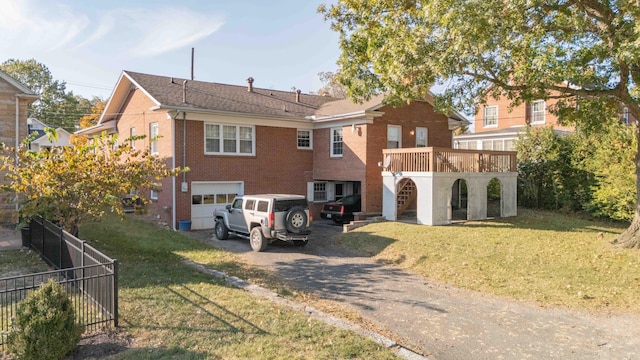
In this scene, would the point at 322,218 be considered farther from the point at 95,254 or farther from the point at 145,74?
the point at 95,254

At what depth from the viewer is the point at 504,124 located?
35.0 m

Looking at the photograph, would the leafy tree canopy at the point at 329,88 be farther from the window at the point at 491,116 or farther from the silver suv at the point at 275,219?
the silver suv at the point at 275,219

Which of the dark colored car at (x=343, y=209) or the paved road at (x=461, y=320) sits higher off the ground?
the dark colored car at (x=343, y=209)

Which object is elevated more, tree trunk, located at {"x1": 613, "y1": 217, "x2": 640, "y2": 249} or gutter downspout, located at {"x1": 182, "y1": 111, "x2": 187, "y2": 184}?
gutter downspout, located at {"x1": 182, "y1": 111, "x2": 187, "y2": 184}

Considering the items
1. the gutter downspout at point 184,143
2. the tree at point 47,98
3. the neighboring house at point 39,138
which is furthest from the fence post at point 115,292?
the tree at point 47,98

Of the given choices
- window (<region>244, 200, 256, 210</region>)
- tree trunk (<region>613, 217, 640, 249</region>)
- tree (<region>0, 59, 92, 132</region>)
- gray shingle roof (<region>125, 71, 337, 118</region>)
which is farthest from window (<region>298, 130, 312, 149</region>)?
tree (<region>0, 59, 92, 132</region>)

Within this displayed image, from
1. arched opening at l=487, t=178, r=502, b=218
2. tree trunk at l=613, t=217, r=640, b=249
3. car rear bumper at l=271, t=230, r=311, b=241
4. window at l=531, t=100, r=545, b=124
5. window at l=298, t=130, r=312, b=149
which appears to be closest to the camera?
tree trunk at l=613, t=217, r=640, b=249

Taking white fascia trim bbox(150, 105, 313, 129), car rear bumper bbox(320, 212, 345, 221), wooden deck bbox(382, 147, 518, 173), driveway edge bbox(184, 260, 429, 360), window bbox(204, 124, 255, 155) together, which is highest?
white fascia trim bbox(150, 105, 313, 129)

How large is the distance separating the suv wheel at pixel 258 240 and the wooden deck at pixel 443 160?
672 cm

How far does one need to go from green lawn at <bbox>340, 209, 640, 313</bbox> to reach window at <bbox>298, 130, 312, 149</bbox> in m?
6.42

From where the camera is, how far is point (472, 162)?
1756cm

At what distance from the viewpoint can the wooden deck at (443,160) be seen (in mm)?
16438

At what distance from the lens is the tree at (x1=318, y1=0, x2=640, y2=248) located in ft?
34.1

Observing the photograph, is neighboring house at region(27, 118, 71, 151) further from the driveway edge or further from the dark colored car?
the driveway edge
